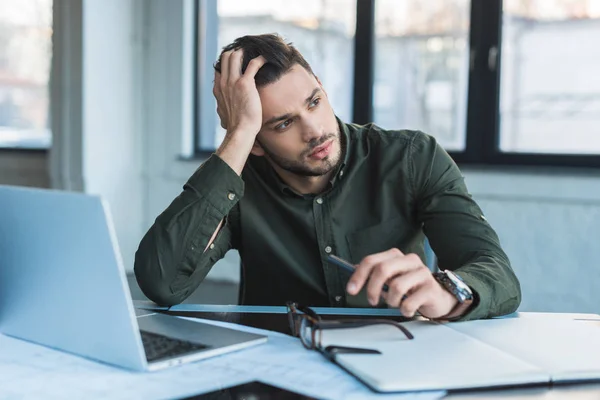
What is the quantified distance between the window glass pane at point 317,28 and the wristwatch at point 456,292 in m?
2.93

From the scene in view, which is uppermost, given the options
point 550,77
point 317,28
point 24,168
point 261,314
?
point 317,28

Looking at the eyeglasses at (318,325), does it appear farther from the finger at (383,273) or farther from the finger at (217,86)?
the finger at (217,86)

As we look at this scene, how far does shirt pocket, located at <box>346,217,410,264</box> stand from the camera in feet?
5.32

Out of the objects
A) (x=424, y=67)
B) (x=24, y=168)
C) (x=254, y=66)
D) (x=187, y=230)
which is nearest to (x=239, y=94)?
(x=254, y=66)

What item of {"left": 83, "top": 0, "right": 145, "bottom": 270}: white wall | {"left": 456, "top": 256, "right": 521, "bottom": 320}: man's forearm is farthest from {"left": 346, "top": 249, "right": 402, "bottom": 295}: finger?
{"left": 83, "top": 0, "right": 145, "bottom": 270}: white wall

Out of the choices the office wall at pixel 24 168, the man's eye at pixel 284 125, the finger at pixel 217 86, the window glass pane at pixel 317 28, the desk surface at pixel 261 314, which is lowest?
the office wall at pixel 24 168

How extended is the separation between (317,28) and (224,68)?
2645 mm

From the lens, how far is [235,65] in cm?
161

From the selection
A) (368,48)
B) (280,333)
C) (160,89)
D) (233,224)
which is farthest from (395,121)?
(280,333)

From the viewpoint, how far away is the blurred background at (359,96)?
11.2ft

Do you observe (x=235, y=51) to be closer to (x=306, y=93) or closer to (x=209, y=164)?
(x=306, y=93)

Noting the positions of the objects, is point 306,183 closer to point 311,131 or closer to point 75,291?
point 311,131

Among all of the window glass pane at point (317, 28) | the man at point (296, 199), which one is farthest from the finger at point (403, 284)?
the window glass pane at point (317, 28)

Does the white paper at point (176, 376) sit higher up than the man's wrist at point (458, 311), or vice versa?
the man's wrist at point (458, 311)
